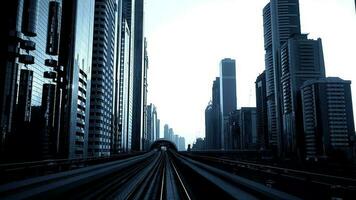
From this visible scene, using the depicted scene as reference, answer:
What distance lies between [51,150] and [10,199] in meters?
93.3

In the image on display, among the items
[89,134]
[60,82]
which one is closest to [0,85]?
[60,82]

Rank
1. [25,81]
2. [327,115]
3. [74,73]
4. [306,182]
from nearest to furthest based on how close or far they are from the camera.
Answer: [306,182]
[25,81]
[74,73]
[327,115]

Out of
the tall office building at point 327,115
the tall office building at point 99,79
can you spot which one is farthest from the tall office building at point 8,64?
the tall office building at point 327,115

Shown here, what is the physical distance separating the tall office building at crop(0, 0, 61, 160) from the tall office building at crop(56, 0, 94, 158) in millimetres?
4124

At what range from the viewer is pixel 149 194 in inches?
1068

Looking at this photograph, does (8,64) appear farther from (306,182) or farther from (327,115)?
(327,115)

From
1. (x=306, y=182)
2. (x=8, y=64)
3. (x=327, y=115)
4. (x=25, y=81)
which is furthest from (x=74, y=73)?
(x=327, y=115)

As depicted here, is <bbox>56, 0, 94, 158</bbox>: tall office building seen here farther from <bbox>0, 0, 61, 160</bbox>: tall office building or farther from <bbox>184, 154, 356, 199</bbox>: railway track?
<bbox>184, 154, 356, 199</bbox>: railway track

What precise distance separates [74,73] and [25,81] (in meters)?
17.0

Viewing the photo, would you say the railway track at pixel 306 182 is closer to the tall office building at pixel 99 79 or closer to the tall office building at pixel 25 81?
the tall office building at pixel 25 81

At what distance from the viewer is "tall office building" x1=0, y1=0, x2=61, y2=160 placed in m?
94.5

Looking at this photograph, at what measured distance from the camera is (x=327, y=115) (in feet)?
572

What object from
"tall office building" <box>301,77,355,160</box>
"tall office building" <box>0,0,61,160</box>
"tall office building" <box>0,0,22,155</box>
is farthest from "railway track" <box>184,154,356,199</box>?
"tall office building" <box>301,77,355,160</box>

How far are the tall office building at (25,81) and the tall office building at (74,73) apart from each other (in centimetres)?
412
